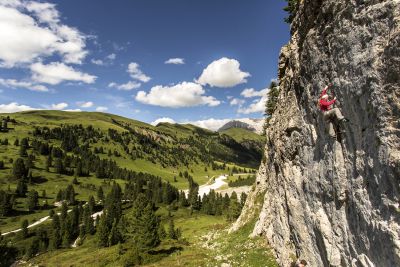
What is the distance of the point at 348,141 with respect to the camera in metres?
18.6

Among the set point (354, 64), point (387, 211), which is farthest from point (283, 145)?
point (387, 211)

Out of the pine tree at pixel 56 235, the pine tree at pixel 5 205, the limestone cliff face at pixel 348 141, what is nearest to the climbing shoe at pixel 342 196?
the limestone cliff face at pixel 348 141

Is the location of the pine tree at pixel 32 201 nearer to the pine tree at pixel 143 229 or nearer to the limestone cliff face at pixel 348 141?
the pine tree at pixel 143 229

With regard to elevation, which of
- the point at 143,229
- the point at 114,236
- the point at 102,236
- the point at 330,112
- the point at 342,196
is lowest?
the point at 114,236

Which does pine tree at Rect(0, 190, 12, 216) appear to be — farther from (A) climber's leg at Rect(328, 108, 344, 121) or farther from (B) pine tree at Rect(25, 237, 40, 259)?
(A) climber's leg at Rect(328, 108, 344, 121)

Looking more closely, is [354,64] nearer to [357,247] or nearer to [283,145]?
[357,247]

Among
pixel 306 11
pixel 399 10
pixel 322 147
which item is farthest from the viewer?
pixel 306 11

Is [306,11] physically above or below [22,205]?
above

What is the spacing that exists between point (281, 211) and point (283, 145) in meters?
7.36

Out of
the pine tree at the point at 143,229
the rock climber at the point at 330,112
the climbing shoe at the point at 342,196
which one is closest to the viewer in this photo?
the rock climber at the point at 330,112

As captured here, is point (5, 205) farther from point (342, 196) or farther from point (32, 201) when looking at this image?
point (342, 196)

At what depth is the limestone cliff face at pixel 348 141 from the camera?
14.9 meters

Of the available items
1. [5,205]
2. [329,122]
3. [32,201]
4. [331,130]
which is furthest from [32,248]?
[329,122]

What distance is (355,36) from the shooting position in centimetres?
1769
